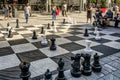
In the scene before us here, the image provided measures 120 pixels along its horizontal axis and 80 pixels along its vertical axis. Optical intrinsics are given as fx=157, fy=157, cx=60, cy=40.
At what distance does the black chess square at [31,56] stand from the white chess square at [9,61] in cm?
18

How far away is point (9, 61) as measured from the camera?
448cm

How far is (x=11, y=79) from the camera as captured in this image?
11.5 ft

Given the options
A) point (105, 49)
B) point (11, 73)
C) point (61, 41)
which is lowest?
point (11, 73)

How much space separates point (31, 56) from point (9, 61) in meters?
0.69

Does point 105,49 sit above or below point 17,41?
below

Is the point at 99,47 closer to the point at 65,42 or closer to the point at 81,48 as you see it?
the point at 81,48

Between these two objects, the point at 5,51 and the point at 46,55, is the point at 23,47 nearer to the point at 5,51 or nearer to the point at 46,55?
the point at 5,51

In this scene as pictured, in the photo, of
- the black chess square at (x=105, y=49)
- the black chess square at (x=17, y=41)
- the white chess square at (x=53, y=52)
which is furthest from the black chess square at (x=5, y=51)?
the black chess square at (x=105, y=49)

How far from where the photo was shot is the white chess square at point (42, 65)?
388 centimetres

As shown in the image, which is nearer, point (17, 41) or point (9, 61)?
point (9, 61)

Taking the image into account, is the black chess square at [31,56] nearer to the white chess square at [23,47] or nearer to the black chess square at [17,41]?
the white chess square at [23,47]

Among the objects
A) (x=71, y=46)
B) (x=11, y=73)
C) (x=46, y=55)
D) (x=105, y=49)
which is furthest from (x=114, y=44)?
(x=11, y=73)

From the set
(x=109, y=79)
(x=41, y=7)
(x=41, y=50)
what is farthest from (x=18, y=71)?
(x=41, y=7)

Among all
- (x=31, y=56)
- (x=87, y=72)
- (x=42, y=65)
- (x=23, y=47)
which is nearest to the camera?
(x=87, y=72)
